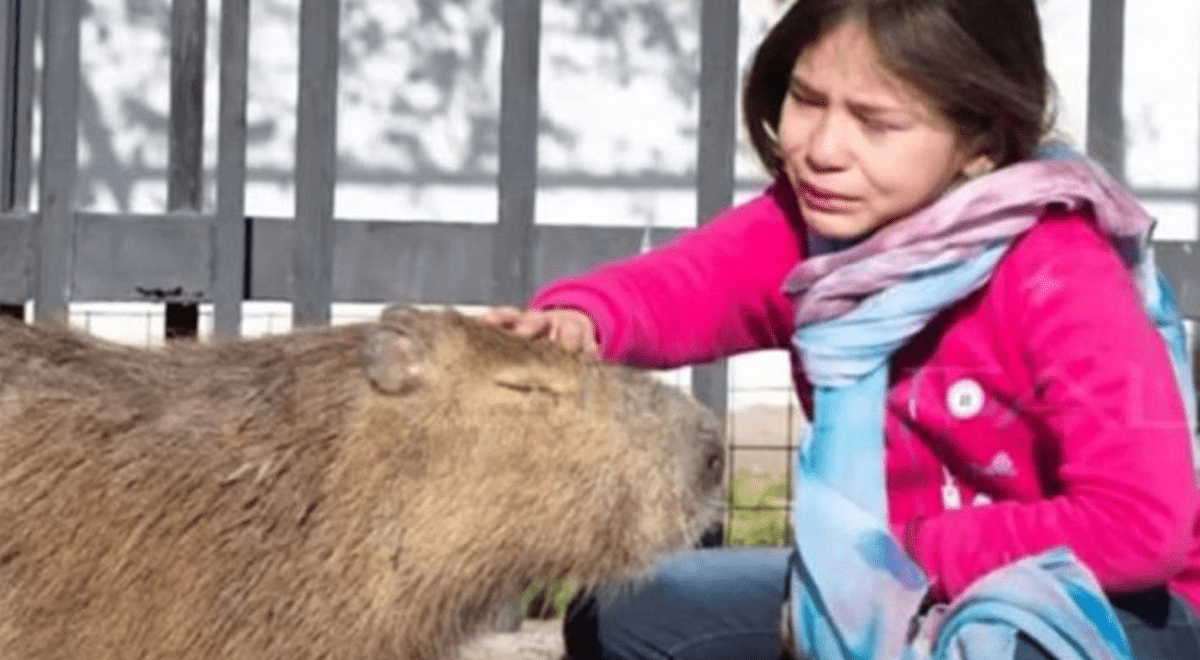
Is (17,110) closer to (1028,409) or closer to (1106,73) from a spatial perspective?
(1106,73)

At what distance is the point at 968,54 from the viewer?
13.4 ft

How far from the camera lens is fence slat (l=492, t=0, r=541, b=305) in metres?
6.16

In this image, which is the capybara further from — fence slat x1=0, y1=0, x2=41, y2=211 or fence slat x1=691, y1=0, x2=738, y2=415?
fence slat x1=0, y1=0, x2=41, y2=211

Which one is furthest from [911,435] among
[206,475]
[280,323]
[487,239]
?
[280,323]

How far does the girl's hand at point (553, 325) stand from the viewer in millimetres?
4070

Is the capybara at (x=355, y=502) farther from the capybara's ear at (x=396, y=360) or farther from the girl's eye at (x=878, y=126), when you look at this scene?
the girl's eye at (x=878, y=126)

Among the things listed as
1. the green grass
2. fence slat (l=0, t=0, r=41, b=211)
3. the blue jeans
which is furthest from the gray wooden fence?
the blue jeans

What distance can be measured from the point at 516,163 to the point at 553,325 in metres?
2.02

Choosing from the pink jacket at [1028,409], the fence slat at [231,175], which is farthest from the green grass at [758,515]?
the pink jacket at [1028,409]

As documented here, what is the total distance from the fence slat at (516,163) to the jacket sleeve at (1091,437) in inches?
87.2

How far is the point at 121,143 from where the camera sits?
894 centimetres

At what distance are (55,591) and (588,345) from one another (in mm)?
845

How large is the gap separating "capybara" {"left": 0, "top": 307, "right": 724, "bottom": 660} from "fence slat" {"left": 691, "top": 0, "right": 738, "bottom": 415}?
7.16 ft

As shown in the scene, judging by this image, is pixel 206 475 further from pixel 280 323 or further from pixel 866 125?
pixel 280 323
